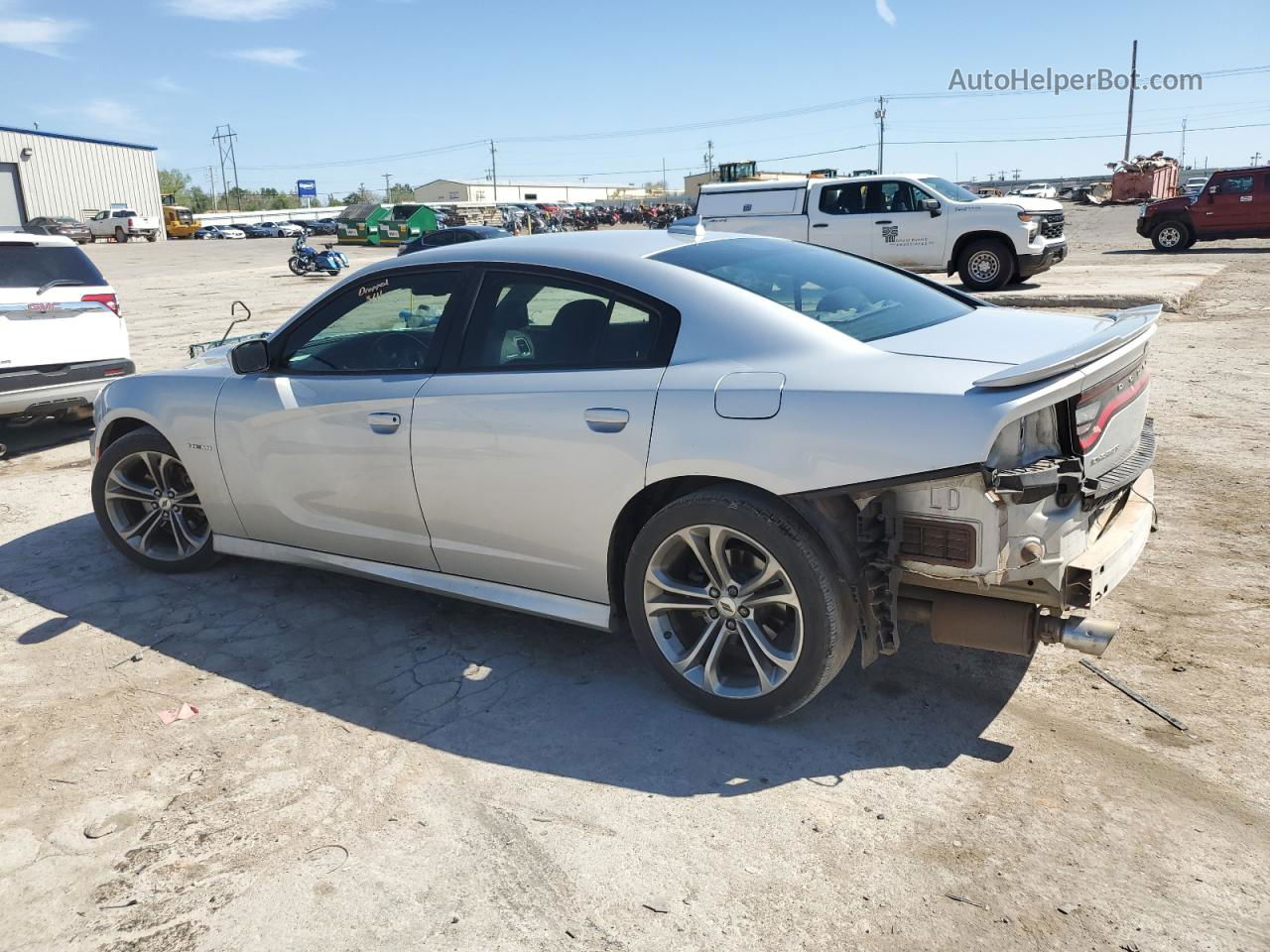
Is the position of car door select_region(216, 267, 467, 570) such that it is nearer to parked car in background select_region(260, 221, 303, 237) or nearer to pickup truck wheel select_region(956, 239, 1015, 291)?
pickup truck wheel select_region(956, 239, 1015, 291)

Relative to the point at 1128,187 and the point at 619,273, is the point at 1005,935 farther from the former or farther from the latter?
the point at 1128,187

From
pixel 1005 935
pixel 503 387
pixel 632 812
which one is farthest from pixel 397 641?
pixel 1005 935

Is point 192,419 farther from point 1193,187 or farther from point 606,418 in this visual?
point 1193,187

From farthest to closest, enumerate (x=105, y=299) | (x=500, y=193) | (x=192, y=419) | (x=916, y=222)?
(x=500, y=193), (x=916, y=222), (x=105, y=299), (x=192, y=419)

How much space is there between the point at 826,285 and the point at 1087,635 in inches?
61.4

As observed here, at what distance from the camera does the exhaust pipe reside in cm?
308

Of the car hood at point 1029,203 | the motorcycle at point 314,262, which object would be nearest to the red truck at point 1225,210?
the car hood at point 1029,203

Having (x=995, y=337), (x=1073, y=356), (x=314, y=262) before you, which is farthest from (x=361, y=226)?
(x=1073, y=356)

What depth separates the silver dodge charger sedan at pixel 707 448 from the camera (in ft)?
9.74

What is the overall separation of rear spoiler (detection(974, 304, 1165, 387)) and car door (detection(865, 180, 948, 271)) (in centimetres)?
1467

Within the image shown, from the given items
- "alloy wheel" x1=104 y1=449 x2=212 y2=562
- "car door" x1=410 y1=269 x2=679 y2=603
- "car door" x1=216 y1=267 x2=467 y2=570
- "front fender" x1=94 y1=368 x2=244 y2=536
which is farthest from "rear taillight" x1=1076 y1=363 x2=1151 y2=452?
"alloy wheel" x1=104 y1=449 x2=212 y2=562

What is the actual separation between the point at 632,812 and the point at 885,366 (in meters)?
1.54

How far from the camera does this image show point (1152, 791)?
9.69 feet

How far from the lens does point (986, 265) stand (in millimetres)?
17062
